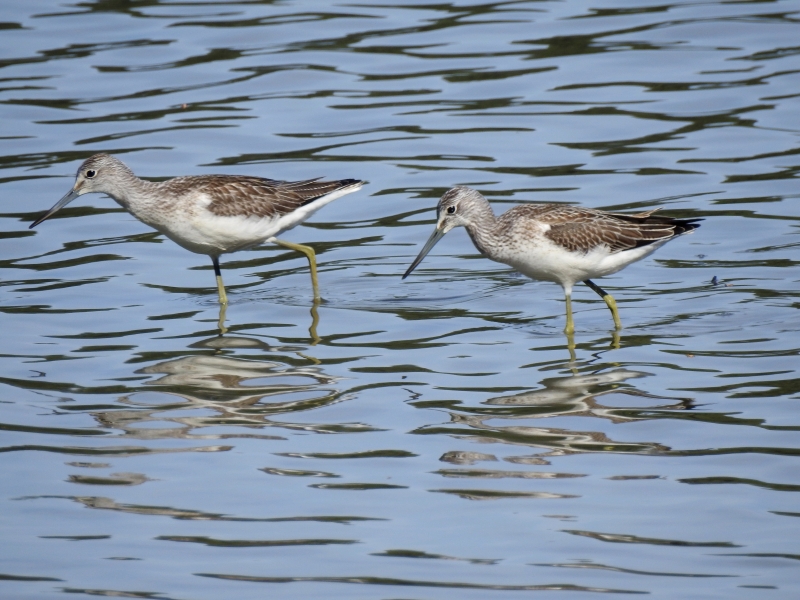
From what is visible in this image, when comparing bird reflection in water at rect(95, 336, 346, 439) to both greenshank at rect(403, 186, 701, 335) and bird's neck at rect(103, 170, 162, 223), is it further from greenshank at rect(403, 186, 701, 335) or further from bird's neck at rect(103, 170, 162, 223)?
greenshank at rect(403, 186, 701, 335)

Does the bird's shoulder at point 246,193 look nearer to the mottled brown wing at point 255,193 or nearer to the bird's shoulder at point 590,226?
the mottled brown wing at point 255,193

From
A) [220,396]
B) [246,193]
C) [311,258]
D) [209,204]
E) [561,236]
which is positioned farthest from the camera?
[311,258]

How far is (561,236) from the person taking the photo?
1055 centimetres

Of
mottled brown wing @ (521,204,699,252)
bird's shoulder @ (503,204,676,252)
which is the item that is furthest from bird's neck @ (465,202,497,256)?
mottled brown wing @ (521,204,699,252)

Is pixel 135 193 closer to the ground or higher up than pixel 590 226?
higher up

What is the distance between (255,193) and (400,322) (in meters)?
2.01

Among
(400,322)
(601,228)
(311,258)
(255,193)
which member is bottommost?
(400,322)

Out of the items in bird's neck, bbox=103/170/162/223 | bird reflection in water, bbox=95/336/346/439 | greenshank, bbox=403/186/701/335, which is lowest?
bird reflection in water, bbox=95/336/346/439

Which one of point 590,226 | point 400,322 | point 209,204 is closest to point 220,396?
point 400,322

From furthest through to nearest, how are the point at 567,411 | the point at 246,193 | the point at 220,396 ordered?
the point at 246,193, the point at 220,396, the point at 567,411

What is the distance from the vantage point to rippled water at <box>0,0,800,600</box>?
6906mm

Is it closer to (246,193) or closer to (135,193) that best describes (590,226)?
(246,193)

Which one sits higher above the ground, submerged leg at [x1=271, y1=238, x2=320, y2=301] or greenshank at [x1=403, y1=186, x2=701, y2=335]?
greenshank at [x1=403, y1=186, x2=701, y2=335]

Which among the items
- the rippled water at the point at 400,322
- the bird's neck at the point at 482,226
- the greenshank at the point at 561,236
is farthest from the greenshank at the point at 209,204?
the bird's neck at the point at 482,226
